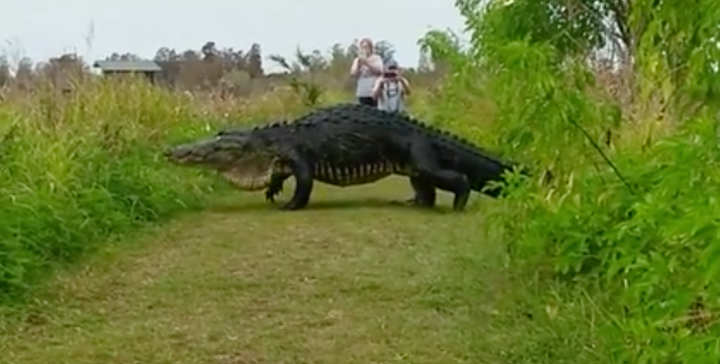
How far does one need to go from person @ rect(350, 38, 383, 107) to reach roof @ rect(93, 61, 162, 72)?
86.9 inches

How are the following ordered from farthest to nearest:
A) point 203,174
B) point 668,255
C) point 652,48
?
point 203,174 < point 652,48 < point 668,255

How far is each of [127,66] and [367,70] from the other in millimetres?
4865

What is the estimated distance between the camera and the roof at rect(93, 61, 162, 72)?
39.5 feet

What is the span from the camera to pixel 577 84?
489 cm

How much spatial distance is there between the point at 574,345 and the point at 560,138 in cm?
89

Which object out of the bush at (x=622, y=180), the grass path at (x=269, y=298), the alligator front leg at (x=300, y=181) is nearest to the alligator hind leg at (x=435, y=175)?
the alligator front leg at (x=300, y=181)

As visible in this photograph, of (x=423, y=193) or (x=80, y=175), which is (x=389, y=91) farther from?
(x=80, y=175)

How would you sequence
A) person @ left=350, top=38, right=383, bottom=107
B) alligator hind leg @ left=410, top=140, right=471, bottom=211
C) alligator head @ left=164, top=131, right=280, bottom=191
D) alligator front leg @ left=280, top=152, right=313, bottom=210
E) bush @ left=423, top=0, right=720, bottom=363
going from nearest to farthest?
bush @ left=423, top=0, right=720, bottom=363, alligator hind leg @ left=410, top=140, right=471, bottom=211, alligator front leg @ left=280, top=152, right=313, bottom=210, alligator head @ left=164, top=131, right=280, bottom=191, person @ left=350, top=38, right=383, bottom=107

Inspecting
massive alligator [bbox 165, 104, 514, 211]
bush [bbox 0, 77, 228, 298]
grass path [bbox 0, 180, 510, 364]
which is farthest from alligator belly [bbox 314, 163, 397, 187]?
grass path [bbox 0, 180, 510, 364]

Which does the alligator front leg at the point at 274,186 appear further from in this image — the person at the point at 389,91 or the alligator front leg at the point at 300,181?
the person at the point at 389,91

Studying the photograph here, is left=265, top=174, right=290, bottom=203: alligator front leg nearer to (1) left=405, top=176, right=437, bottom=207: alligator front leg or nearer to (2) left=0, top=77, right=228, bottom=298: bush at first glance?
(2) left=0, top=77, right=228, bottom=298: bush

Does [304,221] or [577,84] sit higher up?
[577,84]

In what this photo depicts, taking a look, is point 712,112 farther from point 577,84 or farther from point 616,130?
point 616,130

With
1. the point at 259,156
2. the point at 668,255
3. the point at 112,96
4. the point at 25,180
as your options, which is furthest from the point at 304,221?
the point at 668,255
